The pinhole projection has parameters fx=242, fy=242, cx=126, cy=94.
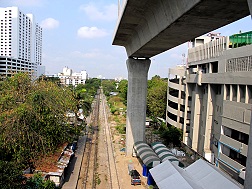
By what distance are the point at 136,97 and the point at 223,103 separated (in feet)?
23.1

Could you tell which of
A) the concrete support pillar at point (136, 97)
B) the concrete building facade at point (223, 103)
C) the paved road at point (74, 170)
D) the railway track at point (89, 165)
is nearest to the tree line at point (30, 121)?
the paved road at point (74, 170)

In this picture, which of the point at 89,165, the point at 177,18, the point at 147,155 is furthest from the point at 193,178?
the point at 177,18

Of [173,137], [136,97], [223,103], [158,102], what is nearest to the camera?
[223,103]

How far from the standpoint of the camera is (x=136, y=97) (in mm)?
21109

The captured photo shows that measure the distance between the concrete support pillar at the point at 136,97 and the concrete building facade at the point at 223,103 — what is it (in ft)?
18.9

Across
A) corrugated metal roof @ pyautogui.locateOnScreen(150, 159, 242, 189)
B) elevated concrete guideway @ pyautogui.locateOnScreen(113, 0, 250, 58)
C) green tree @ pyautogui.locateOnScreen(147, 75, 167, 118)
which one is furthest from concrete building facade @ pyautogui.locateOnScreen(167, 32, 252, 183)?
green tree @ pyautogui.locateOnScreen(147, 75, 167, 118)

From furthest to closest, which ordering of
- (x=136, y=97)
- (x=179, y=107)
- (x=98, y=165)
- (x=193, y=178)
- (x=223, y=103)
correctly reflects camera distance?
(x=179, y=107) < (x=136, y=97) < (x=98, y=165) < (x=223, y=103) < (x=193, y=178)

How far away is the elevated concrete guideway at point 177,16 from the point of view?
6559mm

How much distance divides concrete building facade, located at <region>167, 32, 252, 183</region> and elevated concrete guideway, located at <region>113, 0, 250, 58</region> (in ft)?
25.7

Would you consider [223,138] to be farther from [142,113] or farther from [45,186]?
[45,186]

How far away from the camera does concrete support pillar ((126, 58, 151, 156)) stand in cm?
2084

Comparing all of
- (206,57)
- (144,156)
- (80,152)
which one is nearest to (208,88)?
(206,57)

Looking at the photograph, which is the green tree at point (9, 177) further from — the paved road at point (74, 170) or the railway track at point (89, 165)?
the railway track at point (89, 165)

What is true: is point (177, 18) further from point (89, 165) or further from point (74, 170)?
point (89, 165)
